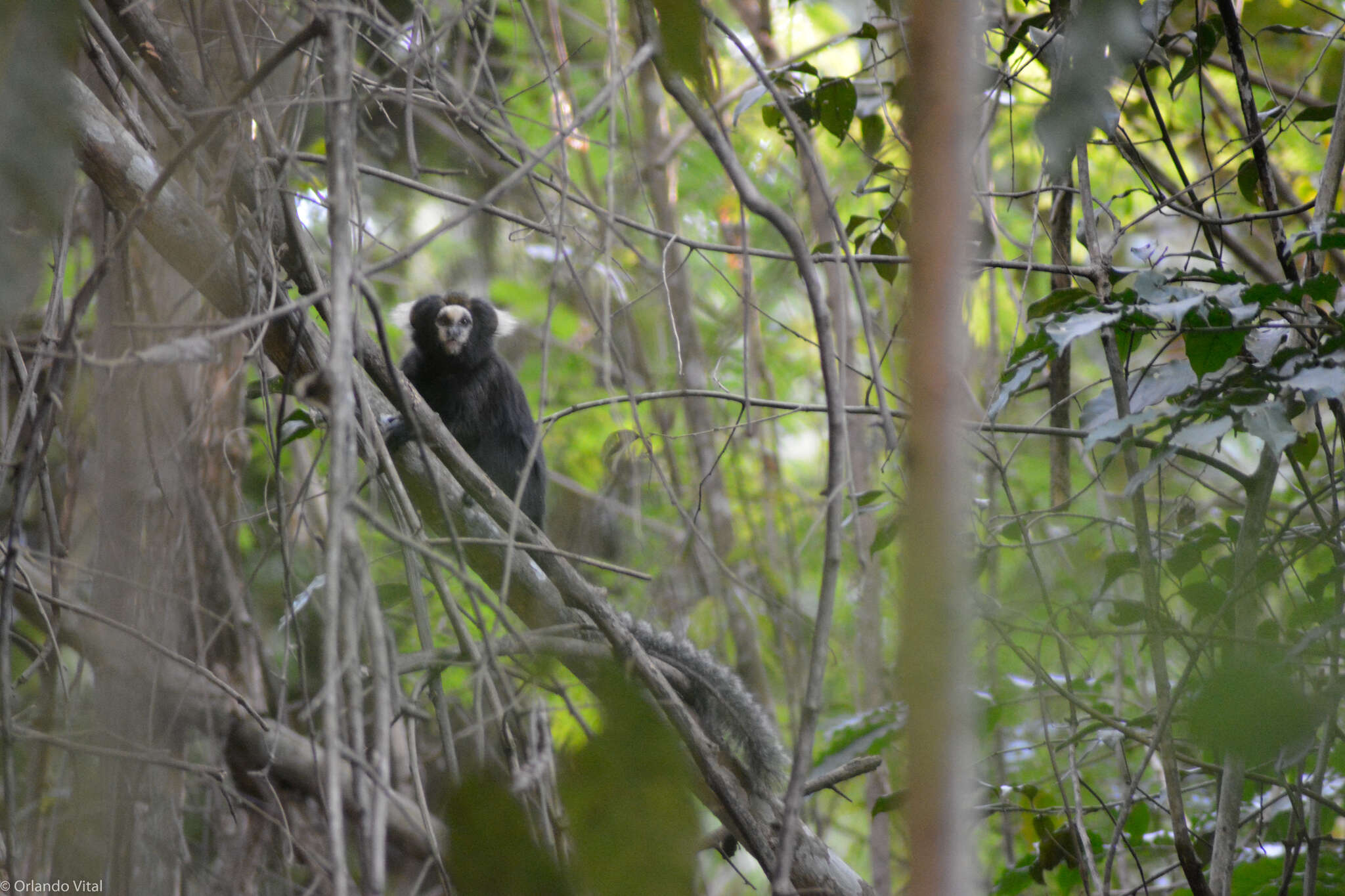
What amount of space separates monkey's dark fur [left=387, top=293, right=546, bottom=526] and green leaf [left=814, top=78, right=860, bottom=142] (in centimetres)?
224

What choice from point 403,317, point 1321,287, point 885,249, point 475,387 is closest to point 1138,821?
point 1321,287

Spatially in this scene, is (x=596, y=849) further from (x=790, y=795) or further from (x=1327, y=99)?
(x=1327, y=99)

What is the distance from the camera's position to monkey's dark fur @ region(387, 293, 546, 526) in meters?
4.50

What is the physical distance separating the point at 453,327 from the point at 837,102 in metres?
2.28

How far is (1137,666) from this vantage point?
128 inches

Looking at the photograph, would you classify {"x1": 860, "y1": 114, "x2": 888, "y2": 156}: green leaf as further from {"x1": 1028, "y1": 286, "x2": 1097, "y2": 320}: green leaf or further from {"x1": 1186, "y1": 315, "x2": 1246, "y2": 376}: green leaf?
{"x1": 1186, "y1": 315, "x2": 1246, "y2": 376}: green leaf

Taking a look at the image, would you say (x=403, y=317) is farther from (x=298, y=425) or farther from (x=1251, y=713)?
(x=1251, y=713)

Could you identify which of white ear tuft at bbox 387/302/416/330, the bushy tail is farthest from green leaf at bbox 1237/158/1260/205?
white ear tuft at bbox 387/302/416/330

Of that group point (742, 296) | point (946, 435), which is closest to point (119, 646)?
point (742, 296)

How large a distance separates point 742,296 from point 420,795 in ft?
3.45

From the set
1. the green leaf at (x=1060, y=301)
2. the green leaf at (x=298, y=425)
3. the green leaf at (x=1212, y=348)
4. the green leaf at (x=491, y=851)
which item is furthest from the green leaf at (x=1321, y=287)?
the green leaf at (x=298, y=425)

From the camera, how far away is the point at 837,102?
8.50 feet

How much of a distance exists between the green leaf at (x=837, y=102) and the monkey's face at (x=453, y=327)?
222cm

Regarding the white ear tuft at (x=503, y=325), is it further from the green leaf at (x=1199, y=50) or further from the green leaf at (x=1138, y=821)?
the green leaf at (x=1138, y=821)
